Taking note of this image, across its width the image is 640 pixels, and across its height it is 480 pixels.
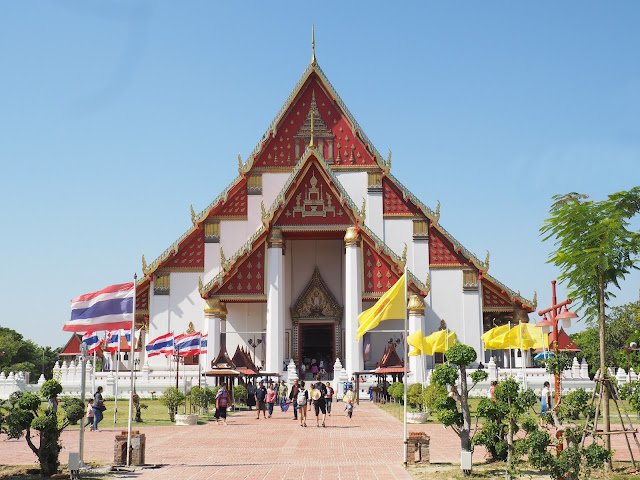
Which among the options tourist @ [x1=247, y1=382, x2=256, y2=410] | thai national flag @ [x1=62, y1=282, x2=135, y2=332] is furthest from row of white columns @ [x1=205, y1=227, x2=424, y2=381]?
thai national flag @ [x1=62, y1=282, x2=135, y2=332]

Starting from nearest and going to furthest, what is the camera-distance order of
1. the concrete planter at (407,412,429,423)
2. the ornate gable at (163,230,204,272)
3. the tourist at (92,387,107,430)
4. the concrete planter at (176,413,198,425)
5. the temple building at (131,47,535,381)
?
the tourist at (92,387,107,430)
the concrete planter at (407,412,429,423)
the concrete planter at (176,413,198,425)
the temple building at (131,47,535,381)
the ornate gable at (163,230,204,272)

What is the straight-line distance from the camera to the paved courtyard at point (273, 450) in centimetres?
1277

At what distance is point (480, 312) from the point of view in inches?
1427

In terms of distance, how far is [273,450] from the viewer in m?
15.6

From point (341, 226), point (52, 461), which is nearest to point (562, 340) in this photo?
point (341, 226)

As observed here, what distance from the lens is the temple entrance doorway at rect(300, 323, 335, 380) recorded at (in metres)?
36.4

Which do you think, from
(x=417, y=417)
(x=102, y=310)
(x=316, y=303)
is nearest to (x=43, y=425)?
(x=102, y=310)

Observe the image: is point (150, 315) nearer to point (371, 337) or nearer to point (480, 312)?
point (371, 337)

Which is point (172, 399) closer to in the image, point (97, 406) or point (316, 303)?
point (97, 406)

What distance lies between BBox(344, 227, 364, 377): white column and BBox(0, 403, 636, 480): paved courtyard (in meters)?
10.3

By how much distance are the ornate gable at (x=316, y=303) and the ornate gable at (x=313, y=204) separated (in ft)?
11.5

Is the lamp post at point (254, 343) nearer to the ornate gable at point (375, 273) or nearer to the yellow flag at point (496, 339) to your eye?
the ornate gable at point (375, 273)

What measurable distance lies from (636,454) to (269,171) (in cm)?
2576

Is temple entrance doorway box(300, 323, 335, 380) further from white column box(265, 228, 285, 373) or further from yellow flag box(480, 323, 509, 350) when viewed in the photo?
yellow flag box(480, 323, 509, 350)
